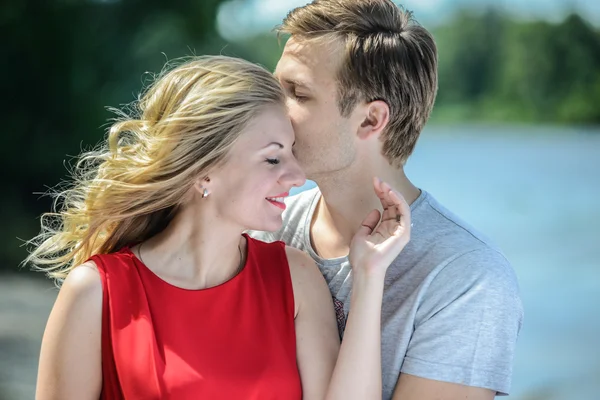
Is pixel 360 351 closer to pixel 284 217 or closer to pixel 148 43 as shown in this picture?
pixel 284 217

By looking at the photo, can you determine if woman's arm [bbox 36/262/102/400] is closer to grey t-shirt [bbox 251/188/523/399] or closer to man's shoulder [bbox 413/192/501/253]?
grey t-shirt [bbox 251/188/523/399]

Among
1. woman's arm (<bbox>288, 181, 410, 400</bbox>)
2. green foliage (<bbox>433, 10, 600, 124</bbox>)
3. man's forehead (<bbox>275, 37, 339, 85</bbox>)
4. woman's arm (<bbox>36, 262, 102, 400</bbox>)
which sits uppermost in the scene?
green foliage (<bbox>433, 10, 600, 124</bbox>)

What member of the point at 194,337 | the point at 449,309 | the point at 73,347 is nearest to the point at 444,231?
the point at 449,309

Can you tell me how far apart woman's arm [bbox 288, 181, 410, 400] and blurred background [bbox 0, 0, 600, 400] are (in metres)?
1.89

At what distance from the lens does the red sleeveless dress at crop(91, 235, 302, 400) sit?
1786 mm

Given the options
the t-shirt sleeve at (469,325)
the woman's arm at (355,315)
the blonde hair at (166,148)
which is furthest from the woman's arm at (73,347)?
the t-shirt sleeve at (469,325)

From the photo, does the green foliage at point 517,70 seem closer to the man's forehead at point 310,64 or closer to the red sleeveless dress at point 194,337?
the man's forehead at point 310,64

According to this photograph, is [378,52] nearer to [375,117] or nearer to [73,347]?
[375,117]

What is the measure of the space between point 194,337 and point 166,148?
0.40 m

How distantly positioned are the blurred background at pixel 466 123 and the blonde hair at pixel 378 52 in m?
1.62

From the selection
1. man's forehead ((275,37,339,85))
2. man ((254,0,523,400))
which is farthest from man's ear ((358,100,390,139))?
man's forehead ((275,37,339,85))

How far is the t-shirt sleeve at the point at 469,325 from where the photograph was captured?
6.17ft

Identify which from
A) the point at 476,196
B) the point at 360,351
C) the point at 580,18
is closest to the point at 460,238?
the point at 360,351

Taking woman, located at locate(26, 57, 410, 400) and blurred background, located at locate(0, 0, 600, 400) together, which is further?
blurred background, located at locate(0, 0, 600, 400)
